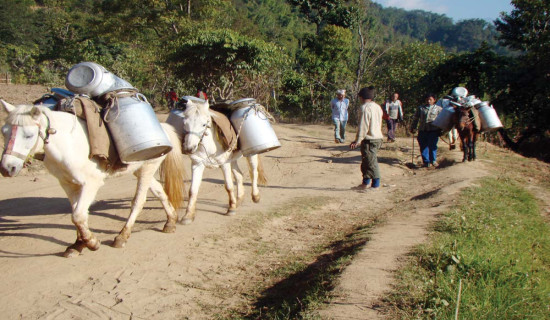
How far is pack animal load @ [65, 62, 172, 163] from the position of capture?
4.81 m

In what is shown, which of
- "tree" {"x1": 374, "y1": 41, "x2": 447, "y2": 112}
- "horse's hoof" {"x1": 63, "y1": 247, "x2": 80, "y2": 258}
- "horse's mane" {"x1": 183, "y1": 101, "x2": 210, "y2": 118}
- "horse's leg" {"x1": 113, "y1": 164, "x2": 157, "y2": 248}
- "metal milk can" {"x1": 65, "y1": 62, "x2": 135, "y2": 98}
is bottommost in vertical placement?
"horse's hoof" {"x1": 63, "y1": 247, "x2": 80, "y2": 258}

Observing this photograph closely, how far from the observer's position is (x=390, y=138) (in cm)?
1456

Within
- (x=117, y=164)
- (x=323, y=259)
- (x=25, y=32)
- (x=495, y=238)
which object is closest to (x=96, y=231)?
(x=117, y=164)

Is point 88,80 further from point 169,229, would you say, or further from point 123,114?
point 169,229

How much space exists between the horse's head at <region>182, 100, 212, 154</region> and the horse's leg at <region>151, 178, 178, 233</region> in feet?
2.06

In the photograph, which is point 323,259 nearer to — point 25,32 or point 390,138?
point 390,138

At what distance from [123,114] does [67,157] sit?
0.77m

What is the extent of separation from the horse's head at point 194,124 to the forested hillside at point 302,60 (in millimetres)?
11405

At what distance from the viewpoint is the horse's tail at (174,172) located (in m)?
6.08

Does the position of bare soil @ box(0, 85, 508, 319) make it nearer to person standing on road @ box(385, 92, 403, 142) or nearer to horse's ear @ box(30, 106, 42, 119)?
horse's ear @ box(30, 106, 42, 119)

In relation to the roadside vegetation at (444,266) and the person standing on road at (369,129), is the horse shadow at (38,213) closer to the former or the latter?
the roadside vegetation at (444,266)

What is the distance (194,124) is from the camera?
5930 mm

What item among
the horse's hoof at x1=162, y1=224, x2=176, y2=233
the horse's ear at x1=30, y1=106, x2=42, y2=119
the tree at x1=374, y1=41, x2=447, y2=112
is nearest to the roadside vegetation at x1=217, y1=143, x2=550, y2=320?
the horse's hoof at x1=162, y1=224, x2=176, y2=233

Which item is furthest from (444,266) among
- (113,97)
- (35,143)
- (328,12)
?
(328,12)
